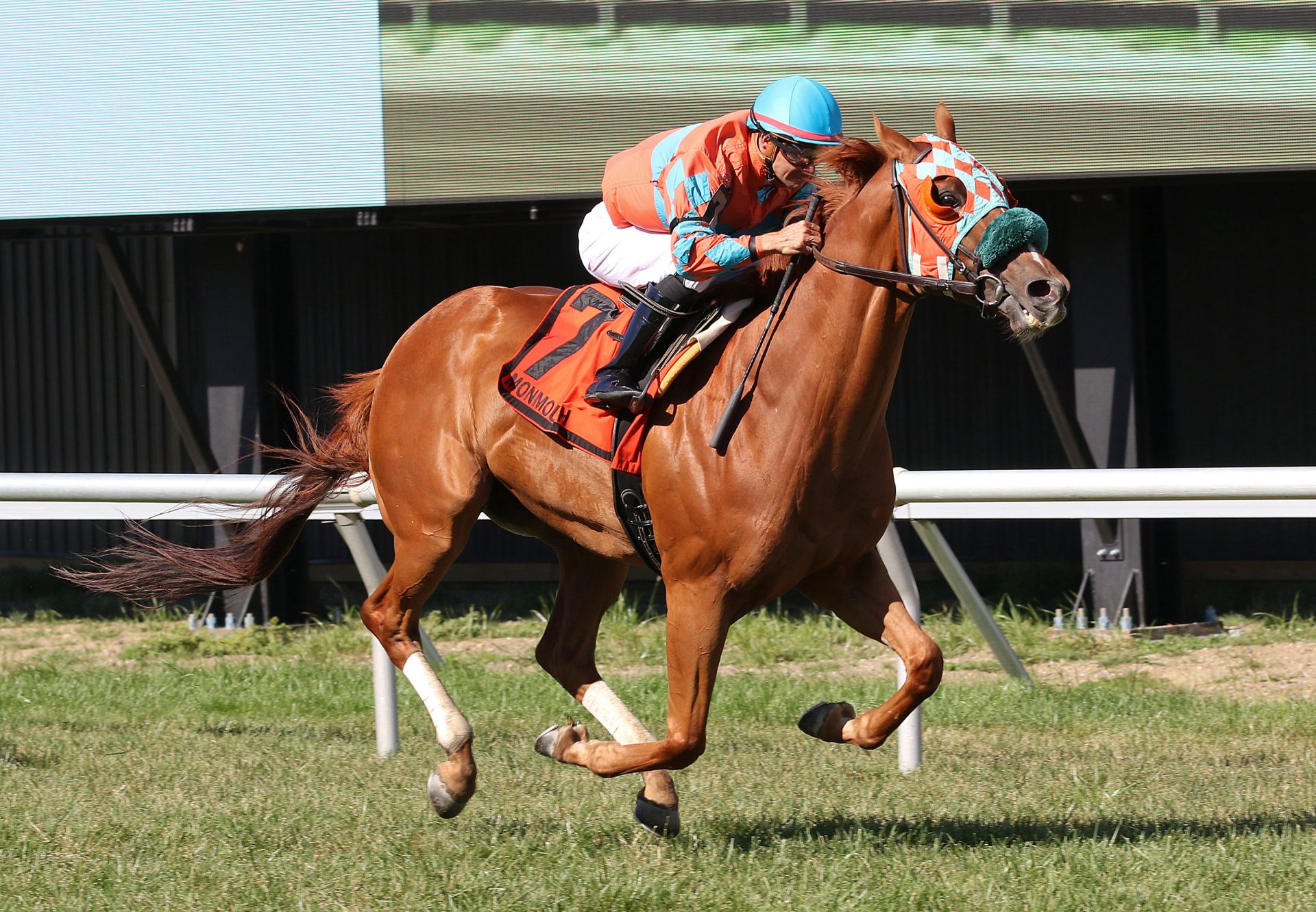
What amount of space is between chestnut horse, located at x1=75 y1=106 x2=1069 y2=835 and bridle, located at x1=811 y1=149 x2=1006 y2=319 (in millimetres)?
15

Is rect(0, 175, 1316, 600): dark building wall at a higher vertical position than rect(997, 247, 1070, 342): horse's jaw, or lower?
lower

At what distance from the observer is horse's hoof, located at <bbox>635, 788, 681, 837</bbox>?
398 cm

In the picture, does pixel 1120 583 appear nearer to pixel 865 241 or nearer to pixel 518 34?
pixel 518 34

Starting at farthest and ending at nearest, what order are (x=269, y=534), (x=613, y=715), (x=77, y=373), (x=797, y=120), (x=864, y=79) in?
(x=77, y=373), (x=864, y=79), (x=269, y=534), (x=613, y=715), (x=797, y=120)

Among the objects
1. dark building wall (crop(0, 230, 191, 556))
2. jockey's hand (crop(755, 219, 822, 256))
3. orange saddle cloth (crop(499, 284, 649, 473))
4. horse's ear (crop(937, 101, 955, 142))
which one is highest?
horse's ear (crop(937, 101, 955, 142))

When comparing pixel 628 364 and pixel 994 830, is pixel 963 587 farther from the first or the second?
pixel 628 364

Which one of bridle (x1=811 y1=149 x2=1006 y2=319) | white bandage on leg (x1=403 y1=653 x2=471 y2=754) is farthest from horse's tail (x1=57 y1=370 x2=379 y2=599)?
bridle (x1=811 y1=149 x2=1006 y2=319)

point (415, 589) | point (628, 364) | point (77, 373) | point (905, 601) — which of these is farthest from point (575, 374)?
point (77, 373)

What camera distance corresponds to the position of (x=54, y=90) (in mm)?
8820

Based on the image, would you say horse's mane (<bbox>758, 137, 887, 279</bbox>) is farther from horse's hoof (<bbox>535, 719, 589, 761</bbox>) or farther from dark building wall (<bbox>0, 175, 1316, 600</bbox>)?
dark building wall (<bbox>0, 175, 1316, 600</bbox>)

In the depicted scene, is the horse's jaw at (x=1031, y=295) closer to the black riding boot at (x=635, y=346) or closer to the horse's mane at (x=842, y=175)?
the horse's mane at (x=842, y=175)

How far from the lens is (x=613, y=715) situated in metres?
4.38

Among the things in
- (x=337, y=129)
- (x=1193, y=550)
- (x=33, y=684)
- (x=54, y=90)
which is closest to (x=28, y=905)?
(x=33, y=684)

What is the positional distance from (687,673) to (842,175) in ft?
4.47
